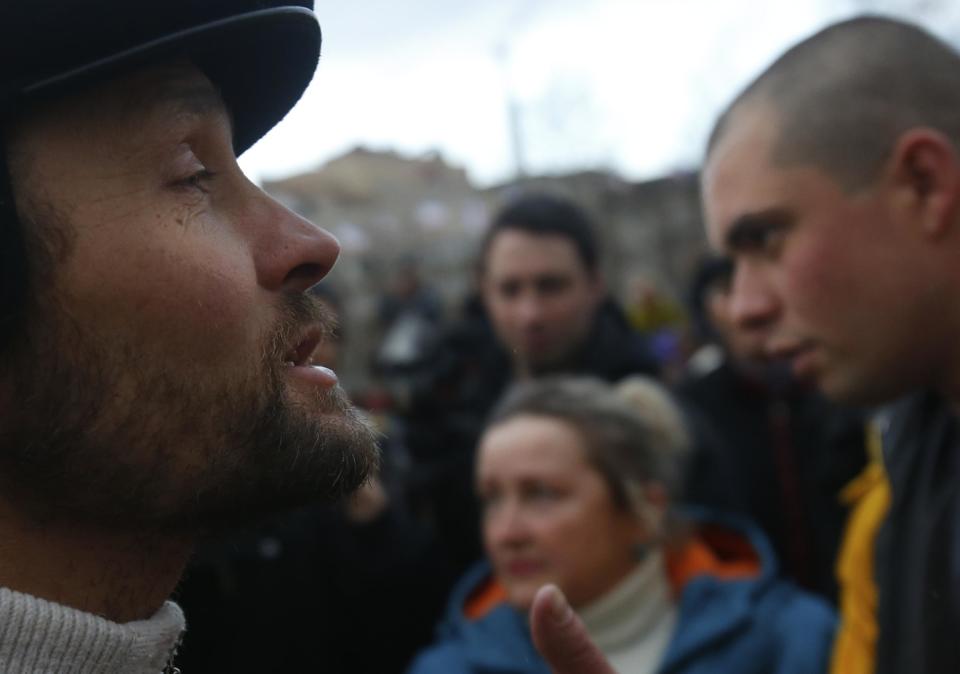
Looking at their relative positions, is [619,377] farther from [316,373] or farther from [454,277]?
[454,277]

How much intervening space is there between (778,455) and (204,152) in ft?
9.01

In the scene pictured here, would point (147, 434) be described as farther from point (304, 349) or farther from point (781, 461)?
point (781, 461)

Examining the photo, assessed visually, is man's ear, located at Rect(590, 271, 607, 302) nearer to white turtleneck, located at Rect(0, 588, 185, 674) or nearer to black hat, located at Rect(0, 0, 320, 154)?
black hat, located at Rect(0, 0, 320, 154)

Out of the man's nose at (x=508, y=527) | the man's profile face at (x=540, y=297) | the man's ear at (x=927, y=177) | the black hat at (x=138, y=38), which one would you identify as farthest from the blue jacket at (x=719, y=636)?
the black hat at (x=138, y=38)

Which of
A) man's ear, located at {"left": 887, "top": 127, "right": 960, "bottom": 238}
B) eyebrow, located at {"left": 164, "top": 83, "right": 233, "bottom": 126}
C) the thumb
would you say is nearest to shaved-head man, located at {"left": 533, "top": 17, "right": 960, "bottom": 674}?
man's ear, located at {"left": 887, "top": 127, "right": 960, "bottom": 238}

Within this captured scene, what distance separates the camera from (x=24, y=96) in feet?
3.78

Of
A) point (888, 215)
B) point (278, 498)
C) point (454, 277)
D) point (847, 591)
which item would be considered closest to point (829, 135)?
point (888, 215)

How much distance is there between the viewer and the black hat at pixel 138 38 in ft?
3.76

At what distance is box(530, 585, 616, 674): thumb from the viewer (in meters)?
1.16

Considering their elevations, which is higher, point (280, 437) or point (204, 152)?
point (204, 152)

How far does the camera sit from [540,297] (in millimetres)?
3512

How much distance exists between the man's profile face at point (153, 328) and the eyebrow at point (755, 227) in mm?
1162

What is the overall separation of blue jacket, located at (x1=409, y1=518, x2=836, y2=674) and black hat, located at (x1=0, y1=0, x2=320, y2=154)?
1576 millimetres

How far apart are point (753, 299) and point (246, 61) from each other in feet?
4.33
